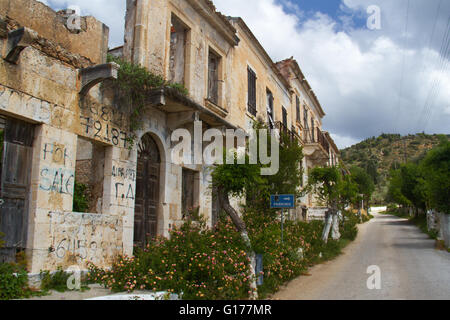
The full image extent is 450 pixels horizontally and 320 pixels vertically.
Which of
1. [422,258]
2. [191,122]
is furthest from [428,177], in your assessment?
[191,122]

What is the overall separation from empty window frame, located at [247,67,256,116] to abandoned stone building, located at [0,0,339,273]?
8.02ft

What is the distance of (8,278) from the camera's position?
554cm

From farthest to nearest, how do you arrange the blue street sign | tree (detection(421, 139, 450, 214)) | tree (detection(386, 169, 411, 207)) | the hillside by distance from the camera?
the hillside
tree (detection(386, 169, 411, 207))
tree (detection(421, 139, 450, 214))
the blue street sign

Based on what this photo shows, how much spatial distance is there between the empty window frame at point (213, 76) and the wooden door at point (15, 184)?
→ 6942 millimetres

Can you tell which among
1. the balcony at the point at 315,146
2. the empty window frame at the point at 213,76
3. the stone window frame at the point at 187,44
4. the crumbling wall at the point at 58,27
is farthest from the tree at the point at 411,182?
the crumbling wall at the point at 58,27

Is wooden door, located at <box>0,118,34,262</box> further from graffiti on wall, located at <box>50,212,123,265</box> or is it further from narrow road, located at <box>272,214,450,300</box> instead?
narrow road, located at <box>272,214,450,300</box>

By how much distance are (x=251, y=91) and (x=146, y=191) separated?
757 centimetres

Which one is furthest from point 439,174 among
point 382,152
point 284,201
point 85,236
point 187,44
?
point 382,152

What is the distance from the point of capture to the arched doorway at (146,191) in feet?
29.8

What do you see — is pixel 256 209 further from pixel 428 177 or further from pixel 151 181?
pixel 428 177

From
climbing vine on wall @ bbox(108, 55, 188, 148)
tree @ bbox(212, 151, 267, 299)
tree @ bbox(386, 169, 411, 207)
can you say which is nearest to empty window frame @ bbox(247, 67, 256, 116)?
climbing vine on wall @ bbox(108, 55, 188, 148)

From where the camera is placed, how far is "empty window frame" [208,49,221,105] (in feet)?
Result: 41.5

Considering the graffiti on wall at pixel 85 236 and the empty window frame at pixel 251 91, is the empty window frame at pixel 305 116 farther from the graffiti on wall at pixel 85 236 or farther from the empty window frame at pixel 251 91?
the graffiti on wall at pixel 85 236

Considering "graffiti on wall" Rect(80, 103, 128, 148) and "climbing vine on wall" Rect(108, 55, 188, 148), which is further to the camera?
"climbing vine on wall" Rect(108, 55, 188, 148)
